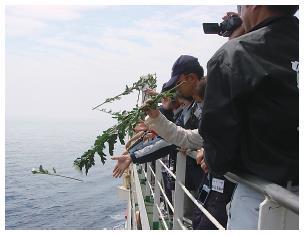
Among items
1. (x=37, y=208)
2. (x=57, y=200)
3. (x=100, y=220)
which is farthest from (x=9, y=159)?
(x=100, y=220)

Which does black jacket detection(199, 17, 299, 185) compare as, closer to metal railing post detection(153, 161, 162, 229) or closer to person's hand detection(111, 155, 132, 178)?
person's hand detection(111, 155, 132, 178)

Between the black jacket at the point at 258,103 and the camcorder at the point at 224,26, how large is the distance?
65cm

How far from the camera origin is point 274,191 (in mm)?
1287

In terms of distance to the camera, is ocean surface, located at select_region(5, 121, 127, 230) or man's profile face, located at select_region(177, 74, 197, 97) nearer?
man's profile face, located at select_region(177, 74, 197, 97)

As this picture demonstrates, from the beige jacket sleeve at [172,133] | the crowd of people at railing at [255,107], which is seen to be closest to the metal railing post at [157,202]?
the beige jacket sleeve at [172,133]

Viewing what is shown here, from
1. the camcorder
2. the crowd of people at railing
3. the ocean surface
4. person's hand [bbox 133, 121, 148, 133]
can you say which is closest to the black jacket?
the crowd of people at railing

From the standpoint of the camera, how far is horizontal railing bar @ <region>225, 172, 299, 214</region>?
1162mm

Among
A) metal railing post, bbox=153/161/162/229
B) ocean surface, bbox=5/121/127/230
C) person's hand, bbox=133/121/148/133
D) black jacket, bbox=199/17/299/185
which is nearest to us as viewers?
black jacket, bbox=199/17/299/185

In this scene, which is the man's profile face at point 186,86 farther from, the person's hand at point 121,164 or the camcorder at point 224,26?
the person's hand at point 121,164

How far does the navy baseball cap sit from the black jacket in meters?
1.41

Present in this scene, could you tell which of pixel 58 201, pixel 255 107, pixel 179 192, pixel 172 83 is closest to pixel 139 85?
pixel 172 83

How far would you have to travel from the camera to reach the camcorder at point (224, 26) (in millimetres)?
Result: 2316

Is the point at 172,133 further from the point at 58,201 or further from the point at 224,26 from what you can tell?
the point at 58,201

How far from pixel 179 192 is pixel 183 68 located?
1.06 metres
